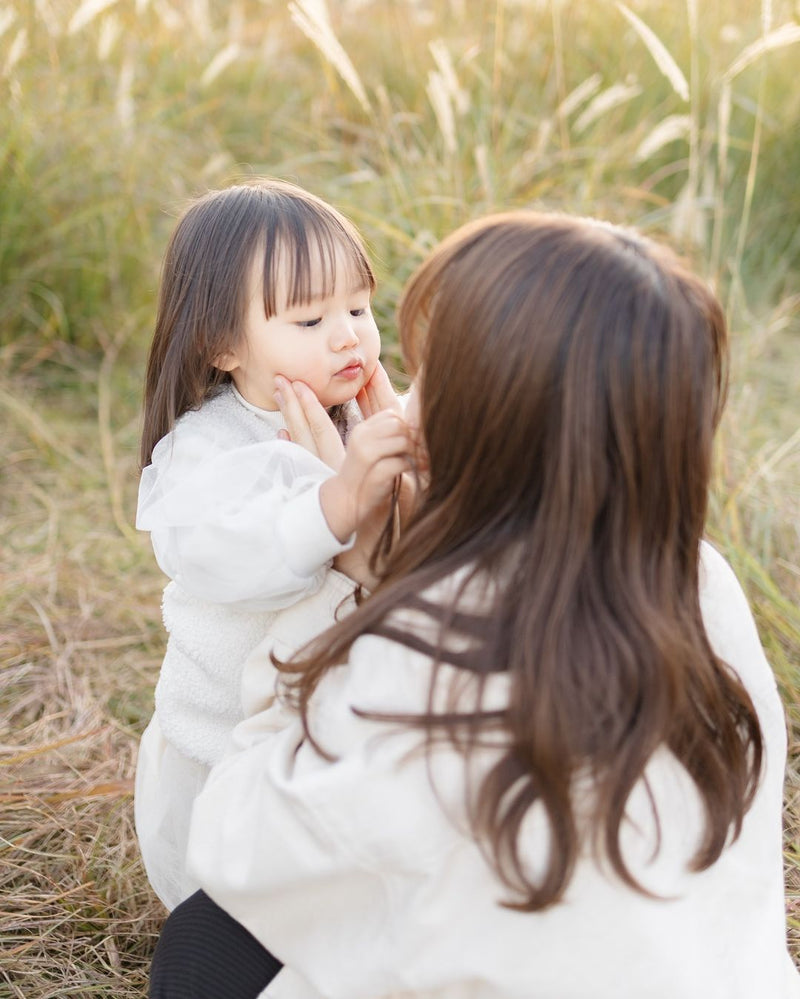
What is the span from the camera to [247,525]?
1375mm

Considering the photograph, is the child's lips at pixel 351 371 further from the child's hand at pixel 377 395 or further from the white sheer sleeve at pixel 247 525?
the white sheer sleeve at pixel 247 525

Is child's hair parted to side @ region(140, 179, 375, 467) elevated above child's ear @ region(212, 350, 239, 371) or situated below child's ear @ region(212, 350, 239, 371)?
above

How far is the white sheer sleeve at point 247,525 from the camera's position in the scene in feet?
4.43

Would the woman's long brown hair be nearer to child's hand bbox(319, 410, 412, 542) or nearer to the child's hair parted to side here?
child's hand bbox(319, 410, 412, 542)

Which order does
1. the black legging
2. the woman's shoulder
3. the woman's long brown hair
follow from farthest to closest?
the black legging, the woman's shoulder, the woman's long brown hair

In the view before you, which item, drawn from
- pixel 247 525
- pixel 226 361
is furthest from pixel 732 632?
pixel 226 361

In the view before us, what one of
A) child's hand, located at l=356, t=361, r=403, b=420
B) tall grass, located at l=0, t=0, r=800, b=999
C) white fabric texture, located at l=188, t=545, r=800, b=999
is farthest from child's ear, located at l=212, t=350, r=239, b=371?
tall grass, located at l=0, t=0, r=800, b=999

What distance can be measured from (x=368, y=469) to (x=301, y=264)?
1.38ft

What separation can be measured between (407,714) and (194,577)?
451 mm

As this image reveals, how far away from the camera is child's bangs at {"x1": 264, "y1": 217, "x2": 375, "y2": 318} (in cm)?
156

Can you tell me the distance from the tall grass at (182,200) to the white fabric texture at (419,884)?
2.53ft

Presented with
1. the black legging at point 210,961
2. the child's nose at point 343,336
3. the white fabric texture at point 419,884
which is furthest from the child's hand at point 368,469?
the black legging at point 210,961

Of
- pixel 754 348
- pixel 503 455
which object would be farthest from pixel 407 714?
pixel 754 348

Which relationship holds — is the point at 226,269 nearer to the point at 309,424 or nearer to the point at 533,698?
the point at 309,424
